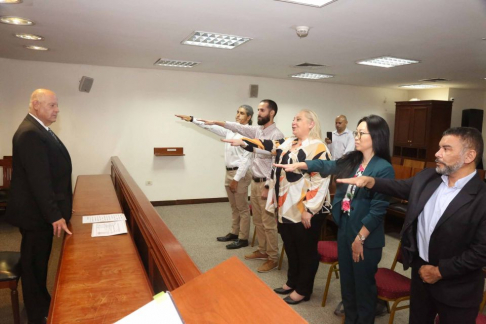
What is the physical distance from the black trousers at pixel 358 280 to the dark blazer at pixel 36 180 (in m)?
1.82

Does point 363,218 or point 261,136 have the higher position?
point 261,136

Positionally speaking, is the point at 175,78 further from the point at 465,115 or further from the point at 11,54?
the point at 465,115

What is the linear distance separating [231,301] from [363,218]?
1.44 metres

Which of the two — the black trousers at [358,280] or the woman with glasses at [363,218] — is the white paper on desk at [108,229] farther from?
the black trousers at [358,280]

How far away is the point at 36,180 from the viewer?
211 centimetres

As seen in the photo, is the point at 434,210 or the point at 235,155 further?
the point at 235,155

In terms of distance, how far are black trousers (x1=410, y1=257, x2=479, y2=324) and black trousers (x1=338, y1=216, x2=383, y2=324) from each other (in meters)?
0.28

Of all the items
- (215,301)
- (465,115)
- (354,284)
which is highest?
(465,115)

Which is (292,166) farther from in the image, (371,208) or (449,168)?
(449,168)

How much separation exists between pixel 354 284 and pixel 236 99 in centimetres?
494

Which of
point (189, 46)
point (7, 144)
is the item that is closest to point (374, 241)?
point (189, 46)

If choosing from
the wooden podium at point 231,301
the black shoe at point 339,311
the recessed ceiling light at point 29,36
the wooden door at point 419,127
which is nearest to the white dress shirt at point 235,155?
the black shoe at point 339,311

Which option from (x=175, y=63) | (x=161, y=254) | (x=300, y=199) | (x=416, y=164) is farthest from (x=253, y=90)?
(x=161, y=254)

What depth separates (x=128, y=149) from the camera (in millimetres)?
6020
